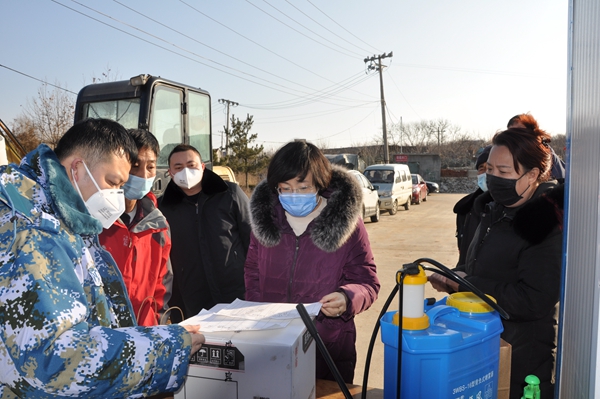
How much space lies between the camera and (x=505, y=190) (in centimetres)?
193

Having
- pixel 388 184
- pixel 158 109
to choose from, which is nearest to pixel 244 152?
pixel 388 184

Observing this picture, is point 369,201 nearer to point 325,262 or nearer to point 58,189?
point 325,262

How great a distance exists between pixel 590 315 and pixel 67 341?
44.6 inches

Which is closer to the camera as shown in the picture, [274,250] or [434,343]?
[434,343]

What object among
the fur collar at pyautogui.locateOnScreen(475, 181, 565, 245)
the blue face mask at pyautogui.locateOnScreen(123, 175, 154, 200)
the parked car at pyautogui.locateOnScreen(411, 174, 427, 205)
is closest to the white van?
the parked car at pyautogui.locateOnScreen(411, 174, 427, 205)

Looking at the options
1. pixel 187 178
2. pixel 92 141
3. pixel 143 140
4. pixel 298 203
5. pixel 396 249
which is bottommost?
pixel 396 249

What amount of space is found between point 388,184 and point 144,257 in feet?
45.7

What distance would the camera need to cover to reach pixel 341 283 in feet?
6.54

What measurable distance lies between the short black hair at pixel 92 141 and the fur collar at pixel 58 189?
0.13m

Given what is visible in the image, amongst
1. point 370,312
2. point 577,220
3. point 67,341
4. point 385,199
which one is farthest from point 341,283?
point 385,199

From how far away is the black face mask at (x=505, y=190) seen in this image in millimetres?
1915

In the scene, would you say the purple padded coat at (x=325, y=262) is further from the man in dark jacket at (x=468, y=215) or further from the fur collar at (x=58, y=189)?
the man in dark jacket at (x=468, y=215)

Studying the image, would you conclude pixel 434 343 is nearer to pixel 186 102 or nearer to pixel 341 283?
pixel 341 283

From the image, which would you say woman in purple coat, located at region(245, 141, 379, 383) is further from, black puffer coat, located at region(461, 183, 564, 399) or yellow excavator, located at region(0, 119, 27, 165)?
yellow excavator, located at region(0, 119, 27, 165)
